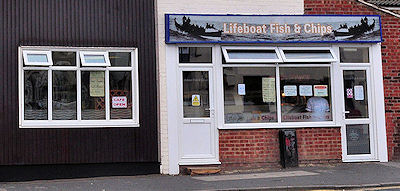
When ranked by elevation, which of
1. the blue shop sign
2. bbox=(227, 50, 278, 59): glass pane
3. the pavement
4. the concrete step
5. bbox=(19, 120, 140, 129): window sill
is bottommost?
the pavement

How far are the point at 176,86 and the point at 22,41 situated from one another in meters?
3.32

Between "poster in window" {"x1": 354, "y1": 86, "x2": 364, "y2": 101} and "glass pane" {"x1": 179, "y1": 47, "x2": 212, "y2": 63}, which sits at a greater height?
"glass pane" {"x1": 179, "y1": 47, "x2": 212, "y2": 63}

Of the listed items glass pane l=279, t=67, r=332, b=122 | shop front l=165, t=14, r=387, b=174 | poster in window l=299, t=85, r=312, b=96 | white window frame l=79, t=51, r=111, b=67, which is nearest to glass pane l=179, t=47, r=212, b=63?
Result: shop front l=165, t=14, r=387, b=174

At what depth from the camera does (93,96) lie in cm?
980

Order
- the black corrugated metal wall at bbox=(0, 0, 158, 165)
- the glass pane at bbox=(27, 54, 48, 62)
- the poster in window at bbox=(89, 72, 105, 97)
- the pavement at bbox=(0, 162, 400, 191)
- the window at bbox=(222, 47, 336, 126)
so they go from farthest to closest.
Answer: the window at bbox=(222, 47, 336, 126) < the poster in window at bbox=(89, 72, 105, 97) < the glass pane at bbox=(27, 54, 48, 62) < the black corrugated metal wall at bbox=(0, 0, 158, 165) < the pavement at bbox=(0, 162, 400, 191)

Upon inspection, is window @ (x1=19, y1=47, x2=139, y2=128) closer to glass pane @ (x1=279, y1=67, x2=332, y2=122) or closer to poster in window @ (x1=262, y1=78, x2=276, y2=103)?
poster in window @ (x1=262, y1=78, x2=276, y2=103)

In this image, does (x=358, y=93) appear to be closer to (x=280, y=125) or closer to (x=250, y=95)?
(x=280, y=125)

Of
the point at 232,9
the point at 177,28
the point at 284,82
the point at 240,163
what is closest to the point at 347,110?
the point at 284,82

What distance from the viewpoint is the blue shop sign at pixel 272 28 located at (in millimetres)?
10141

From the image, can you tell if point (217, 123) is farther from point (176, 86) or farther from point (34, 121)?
point (34, 121)

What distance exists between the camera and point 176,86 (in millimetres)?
10125

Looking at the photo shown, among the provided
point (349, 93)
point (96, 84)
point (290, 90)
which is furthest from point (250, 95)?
point (96, 84)

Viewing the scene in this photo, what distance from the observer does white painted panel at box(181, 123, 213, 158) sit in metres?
10.1

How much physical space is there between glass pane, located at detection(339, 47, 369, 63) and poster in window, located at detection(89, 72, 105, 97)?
5568 millimetres
